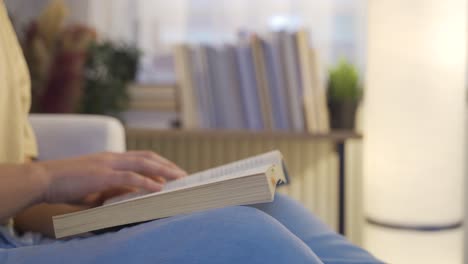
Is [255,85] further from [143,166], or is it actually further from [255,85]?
[143,166]

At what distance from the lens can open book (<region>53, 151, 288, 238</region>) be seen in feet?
1.77

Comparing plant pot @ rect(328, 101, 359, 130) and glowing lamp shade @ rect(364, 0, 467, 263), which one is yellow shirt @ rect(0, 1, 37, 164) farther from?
plant pot @ rect(328, 101, 359, 130)

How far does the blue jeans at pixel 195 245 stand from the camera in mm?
468

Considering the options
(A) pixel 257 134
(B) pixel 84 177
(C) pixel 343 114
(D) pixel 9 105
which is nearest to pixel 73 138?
(D) pixel 9 105

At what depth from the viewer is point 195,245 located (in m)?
0.48

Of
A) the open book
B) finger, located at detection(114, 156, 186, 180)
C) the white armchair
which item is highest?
the open book

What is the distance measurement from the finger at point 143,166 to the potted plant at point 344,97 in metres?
0.95

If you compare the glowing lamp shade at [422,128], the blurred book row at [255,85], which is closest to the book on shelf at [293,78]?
the blurred book row at [255,85]

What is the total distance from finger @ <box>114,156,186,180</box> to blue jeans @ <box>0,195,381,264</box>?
0.23 metres

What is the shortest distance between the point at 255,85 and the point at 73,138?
0.62m

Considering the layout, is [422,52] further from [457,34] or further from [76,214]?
[76,214]

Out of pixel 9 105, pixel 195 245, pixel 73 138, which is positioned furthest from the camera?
pixel 73 138

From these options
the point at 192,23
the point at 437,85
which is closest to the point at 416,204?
the point at 437,85

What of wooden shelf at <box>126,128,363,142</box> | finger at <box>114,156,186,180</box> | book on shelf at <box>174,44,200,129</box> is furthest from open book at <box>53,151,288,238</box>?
book on shelf at <box>174,44,200,129</box>
